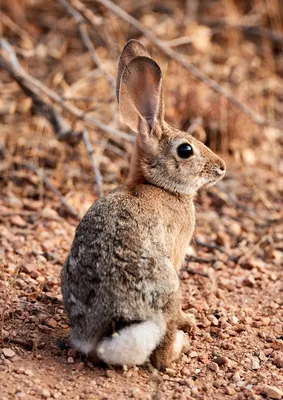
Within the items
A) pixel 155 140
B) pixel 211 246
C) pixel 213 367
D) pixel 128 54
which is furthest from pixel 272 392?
pixel 128 54

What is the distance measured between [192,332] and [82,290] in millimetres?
1071

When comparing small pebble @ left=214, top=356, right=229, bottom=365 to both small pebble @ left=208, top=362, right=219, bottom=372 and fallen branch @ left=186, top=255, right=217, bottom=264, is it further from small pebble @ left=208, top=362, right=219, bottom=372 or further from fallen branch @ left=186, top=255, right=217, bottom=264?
fallen branch @ left=186, top=255, right=217, bottom=264

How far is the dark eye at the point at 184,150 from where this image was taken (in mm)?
5191

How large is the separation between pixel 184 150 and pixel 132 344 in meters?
1.59

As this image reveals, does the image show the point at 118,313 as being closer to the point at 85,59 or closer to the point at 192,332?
the point at 192,332

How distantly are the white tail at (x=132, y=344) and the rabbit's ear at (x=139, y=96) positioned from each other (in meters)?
1.57

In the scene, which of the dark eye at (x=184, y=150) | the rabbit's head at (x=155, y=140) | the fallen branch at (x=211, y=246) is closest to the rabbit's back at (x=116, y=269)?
the rabbit's head at (x=155, y=140)

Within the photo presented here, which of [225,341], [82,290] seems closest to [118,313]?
[82,290]

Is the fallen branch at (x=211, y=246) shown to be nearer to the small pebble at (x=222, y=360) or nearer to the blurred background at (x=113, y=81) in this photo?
the blurred background at (x=113, y=81)

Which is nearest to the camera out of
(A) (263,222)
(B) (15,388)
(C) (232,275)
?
(B) (15,388)

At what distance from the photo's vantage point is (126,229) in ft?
14.7

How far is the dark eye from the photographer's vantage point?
204 inches

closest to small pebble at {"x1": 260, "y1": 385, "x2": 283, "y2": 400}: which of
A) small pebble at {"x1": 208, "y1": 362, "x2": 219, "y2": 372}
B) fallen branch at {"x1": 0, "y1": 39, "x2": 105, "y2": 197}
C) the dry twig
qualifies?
small pebble at {"x1": 208, "y1": 362, "x2": 219, "y2": 372}

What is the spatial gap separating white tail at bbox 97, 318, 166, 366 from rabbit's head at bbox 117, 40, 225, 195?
1195 mm
